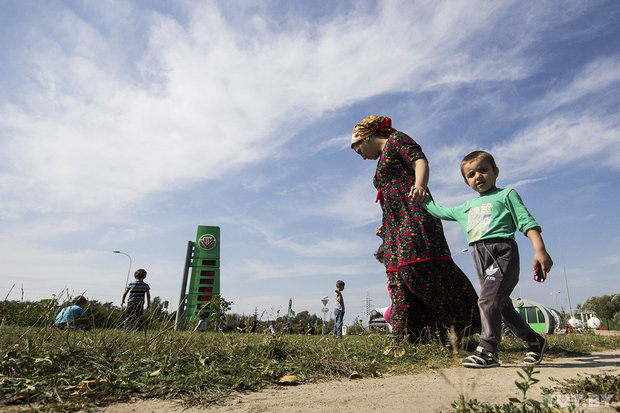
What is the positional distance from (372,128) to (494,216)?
1.68m

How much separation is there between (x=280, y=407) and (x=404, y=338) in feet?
6.59

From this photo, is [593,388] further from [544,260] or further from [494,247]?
[494,247]

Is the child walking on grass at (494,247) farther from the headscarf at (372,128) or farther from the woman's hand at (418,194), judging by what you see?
the headscarf at (372,128)

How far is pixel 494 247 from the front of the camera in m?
2.82

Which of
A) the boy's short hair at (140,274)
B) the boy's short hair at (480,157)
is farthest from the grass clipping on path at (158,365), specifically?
the boy's short hair at (140,274)

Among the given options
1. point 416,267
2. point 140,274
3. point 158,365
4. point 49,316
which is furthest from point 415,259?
point 140,274

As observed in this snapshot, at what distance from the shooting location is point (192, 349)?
98.0 inches

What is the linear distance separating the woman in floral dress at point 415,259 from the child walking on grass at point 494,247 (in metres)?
0.37

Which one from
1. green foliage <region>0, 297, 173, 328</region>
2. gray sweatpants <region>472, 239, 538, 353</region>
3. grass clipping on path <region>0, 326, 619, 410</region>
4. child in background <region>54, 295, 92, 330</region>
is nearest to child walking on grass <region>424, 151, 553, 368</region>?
gray sweatpants <region>472, 239, 538, 353</region>

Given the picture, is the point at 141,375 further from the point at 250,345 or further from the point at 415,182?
the point at 415,182

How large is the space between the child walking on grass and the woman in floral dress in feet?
1.21

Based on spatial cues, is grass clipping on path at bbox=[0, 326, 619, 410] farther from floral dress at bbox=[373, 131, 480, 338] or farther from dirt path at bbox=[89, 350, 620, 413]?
floral dress at bbox=[373, 131, 480, 338]

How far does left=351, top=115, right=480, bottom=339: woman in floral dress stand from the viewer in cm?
338

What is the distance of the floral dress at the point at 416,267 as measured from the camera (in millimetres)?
3389
